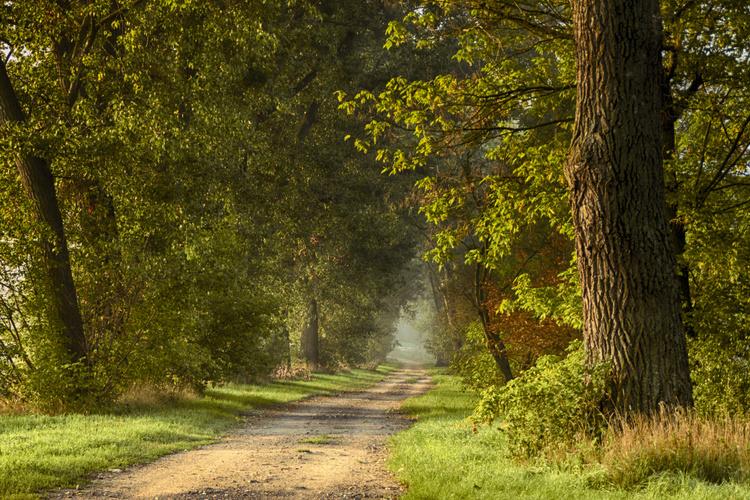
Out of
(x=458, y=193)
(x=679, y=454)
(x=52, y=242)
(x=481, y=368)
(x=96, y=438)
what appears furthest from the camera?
(x=481, y=368)

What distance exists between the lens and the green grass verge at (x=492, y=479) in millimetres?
5422

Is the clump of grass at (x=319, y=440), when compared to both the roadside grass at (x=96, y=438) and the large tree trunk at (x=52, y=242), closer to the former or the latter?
the roadside grass at (x=96, y=438)

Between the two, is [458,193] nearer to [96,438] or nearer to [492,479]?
[492,479]

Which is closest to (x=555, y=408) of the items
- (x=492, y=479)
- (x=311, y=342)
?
(x=492, y=479)

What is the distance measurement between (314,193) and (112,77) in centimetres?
1034

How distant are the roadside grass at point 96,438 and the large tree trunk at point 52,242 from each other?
6.13ft

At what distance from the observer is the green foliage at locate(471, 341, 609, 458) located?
22.9 ft

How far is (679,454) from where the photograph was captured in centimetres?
598

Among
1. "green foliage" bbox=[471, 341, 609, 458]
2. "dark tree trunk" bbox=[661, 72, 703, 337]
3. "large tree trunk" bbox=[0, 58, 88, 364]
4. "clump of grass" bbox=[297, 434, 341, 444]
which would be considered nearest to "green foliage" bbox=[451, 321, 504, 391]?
"clump of grass" bbox=[297, 434, 341, 444]

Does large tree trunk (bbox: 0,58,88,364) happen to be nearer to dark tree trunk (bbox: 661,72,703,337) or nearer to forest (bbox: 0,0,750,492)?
forest (bbox: 0,0,750,492)

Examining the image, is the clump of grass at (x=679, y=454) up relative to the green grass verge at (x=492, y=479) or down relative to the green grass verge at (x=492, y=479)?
up

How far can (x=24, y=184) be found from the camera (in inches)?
466

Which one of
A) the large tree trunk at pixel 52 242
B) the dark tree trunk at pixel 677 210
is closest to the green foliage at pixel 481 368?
the dark tree trunk at pixel 677 210

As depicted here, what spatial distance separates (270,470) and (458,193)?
19.7 feet
